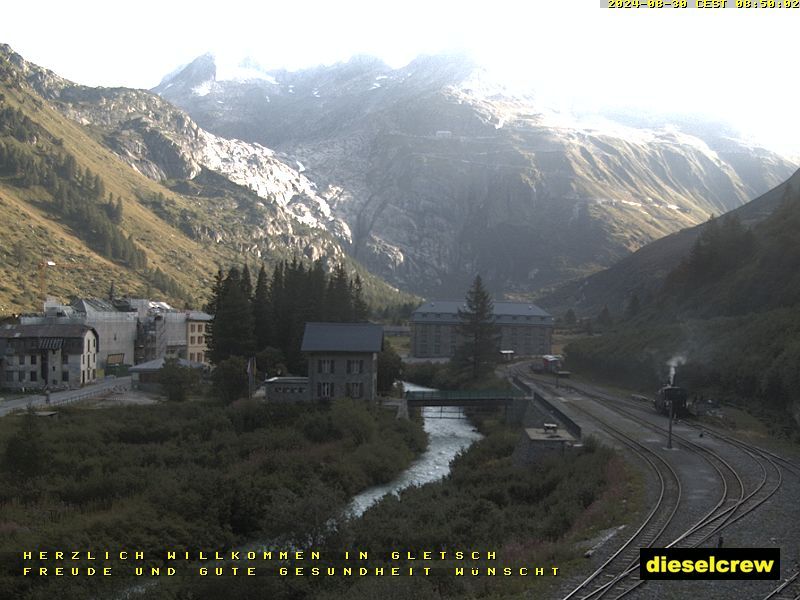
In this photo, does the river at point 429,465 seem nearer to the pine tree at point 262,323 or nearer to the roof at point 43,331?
the pine tree at point 262,323

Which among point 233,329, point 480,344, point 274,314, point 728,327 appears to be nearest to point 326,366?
point 233,329

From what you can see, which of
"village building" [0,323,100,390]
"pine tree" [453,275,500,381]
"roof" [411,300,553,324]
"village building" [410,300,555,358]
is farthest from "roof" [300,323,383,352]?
"roof" [411,300,553,324]

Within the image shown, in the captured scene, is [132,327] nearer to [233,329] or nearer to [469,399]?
[233,329]

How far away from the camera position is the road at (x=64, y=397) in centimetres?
6735

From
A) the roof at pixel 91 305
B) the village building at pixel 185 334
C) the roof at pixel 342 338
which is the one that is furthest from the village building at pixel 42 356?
the roof at pixel 342 338

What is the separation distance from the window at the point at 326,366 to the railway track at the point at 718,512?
27052 millimetres

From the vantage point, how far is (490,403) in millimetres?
72938

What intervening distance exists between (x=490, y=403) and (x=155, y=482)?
132 ft

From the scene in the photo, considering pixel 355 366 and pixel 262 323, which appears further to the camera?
pixel 262 323

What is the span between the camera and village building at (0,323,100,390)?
82500 millimetres

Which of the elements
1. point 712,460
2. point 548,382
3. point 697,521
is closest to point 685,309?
point 548,382

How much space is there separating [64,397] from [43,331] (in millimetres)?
15572

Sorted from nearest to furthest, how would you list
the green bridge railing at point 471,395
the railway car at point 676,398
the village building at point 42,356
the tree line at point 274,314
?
the railway car at point 676,398 → the green bridge railing at point 471,395 → the tree line at point 274,314 → the village building at point 42,356

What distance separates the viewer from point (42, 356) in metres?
83.3
